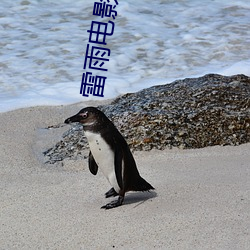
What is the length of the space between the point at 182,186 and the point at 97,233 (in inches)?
30.2

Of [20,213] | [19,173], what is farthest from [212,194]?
[19,173]

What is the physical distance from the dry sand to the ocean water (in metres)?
2.01

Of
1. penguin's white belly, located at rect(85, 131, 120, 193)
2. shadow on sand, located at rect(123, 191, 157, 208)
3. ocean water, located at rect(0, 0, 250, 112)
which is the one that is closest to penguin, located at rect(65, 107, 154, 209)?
penguin's white belly, located at rect(85, 131, 120, 193)

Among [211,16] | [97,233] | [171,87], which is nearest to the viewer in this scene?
[97,233]

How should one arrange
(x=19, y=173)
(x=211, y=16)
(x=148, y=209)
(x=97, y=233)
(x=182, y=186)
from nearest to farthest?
(x=97, y=233) < (x=148, y=209) < (x=182, y=186) < (x=19, y=173) < (x=211, y=16)

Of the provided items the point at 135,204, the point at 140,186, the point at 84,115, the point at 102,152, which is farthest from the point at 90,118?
the point at 135,204

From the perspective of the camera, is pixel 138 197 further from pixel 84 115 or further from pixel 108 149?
pixel 84 115

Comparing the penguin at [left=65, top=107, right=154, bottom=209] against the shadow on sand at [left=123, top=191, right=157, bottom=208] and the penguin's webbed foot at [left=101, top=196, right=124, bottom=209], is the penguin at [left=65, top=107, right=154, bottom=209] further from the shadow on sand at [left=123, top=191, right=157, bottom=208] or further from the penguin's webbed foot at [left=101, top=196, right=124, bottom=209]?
the shadow on sand at [left=123, top=191, right=157, bottom=208]

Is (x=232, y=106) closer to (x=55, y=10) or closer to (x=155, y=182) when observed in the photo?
(x=155, y=182)

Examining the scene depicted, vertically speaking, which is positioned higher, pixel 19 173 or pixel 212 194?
pixel 212 194

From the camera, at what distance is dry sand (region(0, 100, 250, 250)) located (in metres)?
3.58

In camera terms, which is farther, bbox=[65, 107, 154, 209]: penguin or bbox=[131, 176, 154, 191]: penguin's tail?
bbox=[131, 176, 154, 191]: penguin's tail

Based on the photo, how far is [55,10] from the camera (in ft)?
36.0

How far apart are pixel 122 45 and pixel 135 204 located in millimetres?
Result: 5342
